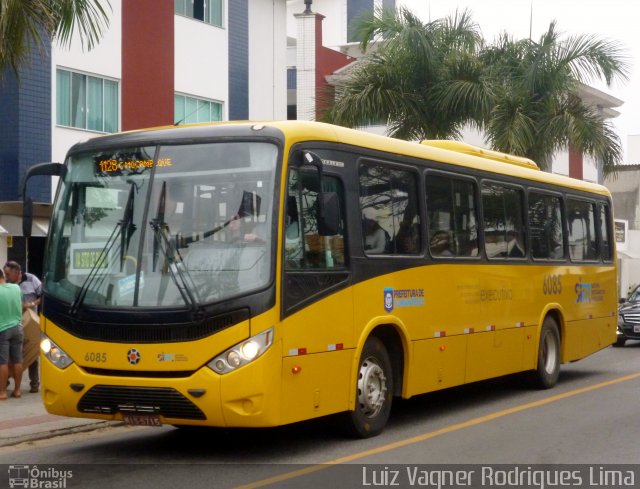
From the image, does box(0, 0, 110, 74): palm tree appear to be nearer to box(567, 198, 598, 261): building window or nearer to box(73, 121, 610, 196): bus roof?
box(73, 121, 610, 196): bus roof

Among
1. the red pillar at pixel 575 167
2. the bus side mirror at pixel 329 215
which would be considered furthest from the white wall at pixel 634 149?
the bus side mirror at pixel 329 215

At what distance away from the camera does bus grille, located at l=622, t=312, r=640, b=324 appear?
24.6m

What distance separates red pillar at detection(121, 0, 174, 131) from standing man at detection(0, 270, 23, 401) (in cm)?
1117

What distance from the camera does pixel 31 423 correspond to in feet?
40.6

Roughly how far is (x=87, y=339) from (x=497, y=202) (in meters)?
6.57

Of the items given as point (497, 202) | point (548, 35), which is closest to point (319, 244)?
point (497, 202)

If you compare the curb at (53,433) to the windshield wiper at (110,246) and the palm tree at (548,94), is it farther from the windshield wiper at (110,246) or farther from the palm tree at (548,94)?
the palm tree at (548,94)

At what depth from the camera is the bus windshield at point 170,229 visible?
370 inches

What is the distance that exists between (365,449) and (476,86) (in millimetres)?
15564

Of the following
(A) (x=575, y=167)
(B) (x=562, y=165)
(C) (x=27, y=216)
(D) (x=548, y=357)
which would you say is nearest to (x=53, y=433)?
(C) (x=27, y=216)

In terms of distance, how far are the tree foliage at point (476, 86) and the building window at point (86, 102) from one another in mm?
5072

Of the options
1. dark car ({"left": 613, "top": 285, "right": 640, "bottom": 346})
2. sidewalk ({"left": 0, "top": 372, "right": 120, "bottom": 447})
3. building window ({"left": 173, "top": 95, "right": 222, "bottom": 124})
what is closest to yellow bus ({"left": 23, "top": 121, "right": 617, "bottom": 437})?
sidewalk ({"left": 0, "top": 372, "right": 120, "bottom": 447})

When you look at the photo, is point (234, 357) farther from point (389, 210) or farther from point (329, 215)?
point (389, 210)

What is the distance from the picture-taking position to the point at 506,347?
14258 millimetres
